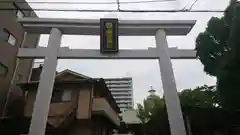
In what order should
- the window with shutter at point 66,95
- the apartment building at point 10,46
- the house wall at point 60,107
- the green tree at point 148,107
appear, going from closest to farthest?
the house wall at point 60,107, the window with shutter at point 66,95, the apartment building at point 10,46, the green tree at point 148,107

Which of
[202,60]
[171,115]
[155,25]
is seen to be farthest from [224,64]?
[171,115]

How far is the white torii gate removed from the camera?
7.32 metres

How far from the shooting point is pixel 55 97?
12852 millimetres

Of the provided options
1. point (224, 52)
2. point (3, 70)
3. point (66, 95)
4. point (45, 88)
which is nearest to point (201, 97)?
point (224, 52)

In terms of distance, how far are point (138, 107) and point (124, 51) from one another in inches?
565

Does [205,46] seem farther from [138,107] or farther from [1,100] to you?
[1,100]

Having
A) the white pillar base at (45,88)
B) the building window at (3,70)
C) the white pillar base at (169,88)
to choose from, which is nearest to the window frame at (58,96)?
the building window at (3,70)

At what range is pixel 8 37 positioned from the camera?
14.8 m

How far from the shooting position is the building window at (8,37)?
46.8 ft

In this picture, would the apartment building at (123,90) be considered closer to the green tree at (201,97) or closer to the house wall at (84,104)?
the green tree at (201,97)

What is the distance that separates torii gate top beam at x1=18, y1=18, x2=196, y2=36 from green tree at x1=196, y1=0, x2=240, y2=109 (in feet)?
9.12

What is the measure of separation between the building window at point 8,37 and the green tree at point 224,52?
12087 millimetres

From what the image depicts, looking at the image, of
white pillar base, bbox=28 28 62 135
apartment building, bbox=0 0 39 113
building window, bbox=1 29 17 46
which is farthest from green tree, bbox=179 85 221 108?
building window, bbox=1 29 17 46

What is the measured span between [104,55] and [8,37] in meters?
9.98
